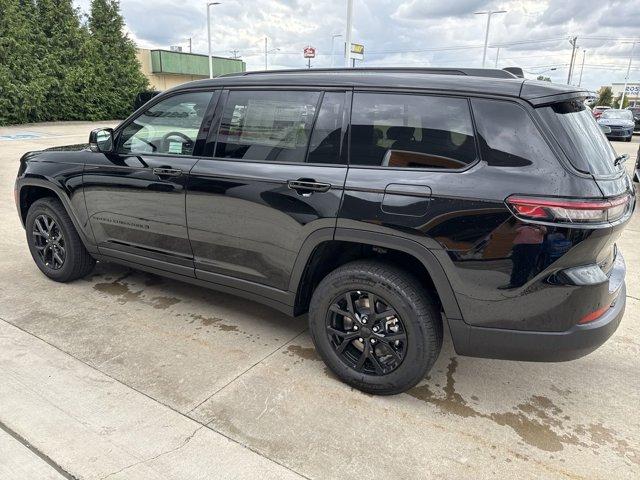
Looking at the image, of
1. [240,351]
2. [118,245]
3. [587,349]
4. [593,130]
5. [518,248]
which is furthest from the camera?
[118,245]

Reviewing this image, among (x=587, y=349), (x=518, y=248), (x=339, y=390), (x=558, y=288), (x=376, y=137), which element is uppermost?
(x=376, y=137)

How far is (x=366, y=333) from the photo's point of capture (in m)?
2.70

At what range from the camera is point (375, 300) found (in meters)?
2.64

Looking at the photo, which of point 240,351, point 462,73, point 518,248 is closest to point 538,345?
point 518,248

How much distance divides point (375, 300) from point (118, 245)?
2.30 meters

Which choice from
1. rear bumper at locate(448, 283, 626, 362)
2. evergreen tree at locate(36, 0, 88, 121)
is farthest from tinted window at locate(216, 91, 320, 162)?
evergreen tree at locate(36, 0, 88, 121)

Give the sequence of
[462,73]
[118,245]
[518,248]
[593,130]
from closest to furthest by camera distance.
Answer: [518,248] < [593,130] < [462,73] < [118,245]

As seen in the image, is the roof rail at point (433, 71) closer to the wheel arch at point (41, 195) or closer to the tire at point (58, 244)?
the wheel arch at point (41, 195)

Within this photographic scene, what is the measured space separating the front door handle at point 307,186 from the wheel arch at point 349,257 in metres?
0.23

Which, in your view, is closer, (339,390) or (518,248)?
(518,248)

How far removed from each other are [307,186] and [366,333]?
907mm

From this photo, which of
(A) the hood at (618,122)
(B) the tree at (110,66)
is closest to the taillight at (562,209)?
(A) the hood at (618,122)

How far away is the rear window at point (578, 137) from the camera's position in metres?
2.22

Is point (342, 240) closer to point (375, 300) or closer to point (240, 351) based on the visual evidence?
point (375, 300)
